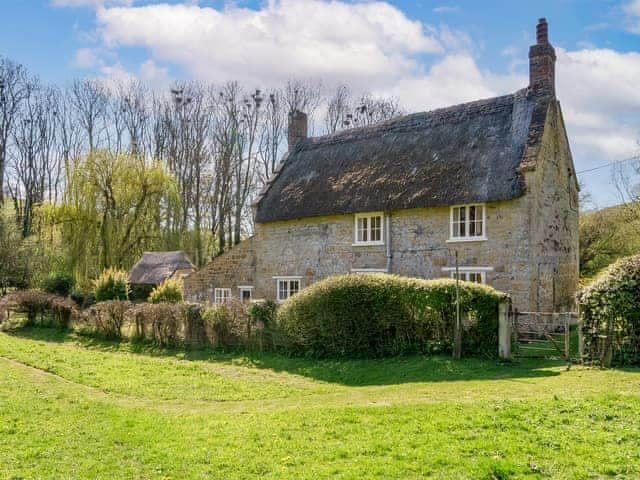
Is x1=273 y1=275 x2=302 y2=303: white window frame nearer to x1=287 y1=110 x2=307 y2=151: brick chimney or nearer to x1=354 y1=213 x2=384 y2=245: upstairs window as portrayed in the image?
x1=354 y1=213 x2=384 y2=245: upstairs window

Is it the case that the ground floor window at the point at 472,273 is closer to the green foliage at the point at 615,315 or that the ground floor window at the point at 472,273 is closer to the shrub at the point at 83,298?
the green foliage at the point at 615,315

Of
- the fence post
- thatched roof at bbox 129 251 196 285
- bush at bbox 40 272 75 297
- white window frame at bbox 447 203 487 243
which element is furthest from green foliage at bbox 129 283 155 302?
the fence post

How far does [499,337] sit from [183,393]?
7554 mm

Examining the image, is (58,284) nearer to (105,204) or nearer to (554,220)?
(105,204)

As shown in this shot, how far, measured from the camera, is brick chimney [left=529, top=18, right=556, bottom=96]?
61.2ft

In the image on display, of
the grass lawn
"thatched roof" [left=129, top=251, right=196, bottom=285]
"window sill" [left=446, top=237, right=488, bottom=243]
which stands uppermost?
"window sill" [left=446, top=237, right=488, bottom=243]

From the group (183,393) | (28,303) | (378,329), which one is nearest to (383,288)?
(378,329)

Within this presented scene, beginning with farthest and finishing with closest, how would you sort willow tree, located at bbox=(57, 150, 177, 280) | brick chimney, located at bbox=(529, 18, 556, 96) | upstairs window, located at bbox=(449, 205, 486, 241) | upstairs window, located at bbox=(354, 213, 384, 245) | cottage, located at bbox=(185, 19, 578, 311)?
willow tree, located at bbox=(57, 150, 177, 280) < upstairs window, located at bbox=(354, 213, 384, 245) < brick chimney, located at bbox=(529, 18, 556, 96) < upstairs window, located at bbox=(449, 205, 486, 241) < cottage, located at bbox=(185, 19, 578, 311)

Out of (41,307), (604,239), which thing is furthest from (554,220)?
(41,307)

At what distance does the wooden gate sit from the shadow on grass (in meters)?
0.51

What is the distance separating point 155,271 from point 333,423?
937 inches

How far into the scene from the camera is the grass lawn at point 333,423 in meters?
6.33

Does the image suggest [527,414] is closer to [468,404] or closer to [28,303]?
[468,404]

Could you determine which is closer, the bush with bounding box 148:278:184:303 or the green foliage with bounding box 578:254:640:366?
the green foliage with bounding box 578:254:640:366
